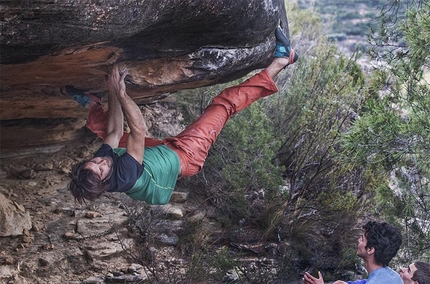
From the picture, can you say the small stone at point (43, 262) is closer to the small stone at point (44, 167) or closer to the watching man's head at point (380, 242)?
the small stone at point (44, 167)

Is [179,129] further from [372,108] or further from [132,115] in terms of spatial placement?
[132,115]

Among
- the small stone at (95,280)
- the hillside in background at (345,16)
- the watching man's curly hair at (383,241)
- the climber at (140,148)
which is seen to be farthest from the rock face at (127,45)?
the hillside in background at (345,16)

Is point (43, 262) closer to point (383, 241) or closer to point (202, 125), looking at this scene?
point (202, 125)

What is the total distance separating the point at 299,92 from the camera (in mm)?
9234

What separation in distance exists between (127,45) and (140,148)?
30.8 inches

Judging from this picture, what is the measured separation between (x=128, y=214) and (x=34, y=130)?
4.84ft

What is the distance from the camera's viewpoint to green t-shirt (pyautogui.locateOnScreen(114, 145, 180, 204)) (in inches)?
175

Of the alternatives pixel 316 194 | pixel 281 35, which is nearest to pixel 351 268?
pixel 316 194

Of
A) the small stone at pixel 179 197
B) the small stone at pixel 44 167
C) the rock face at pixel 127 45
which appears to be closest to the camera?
the rock face at pixel 127 45

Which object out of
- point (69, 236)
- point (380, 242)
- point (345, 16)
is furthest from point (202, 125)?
point (345, 16)

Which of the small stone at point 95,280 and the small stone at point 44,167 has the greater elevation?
the small stone at point 44,167

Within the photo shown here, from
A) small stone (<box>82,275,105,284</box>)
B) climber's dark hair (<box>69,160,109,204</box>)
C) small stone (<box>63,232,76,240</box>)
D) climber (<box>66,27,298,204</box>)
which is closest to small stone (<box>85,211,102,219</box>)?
small stone (<box>63,232,76,240</box>)

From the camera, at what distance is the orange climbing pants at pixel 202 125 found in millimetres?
4855

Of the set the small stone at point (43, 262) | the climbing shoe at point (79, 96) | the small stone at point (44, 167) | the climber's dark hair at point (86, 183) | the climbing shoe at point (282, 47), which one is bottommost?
the small stone at point (43, 262)
